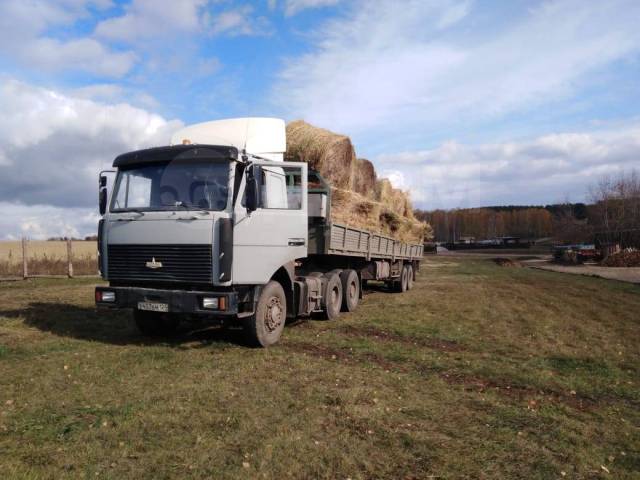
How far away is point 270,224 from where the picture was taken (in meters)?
7.39

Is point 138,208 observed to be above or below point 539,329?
above

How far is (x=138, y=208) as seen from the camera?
713 centimetres

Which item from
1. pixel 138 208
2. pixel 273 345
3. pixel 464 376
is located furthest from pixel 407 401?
pixel 138 208

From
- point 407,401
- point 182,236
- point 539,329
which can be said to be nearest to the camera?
point 407,401

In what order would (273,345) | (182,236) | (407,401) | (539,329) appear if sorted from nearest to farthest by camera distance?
(407,401) < (182,236) < (273,345) < (539,329)

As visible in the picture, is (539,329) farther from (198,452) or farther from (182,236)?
(198,452)

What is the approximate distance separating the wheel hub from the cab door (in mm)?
469

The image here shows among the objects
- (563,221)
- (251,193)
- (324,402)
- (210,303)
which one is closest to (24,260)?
(210,303)

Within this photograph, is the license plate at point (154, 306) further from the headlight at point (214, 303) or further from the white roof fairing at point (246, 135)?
the white roof fairing at point (246, 135)

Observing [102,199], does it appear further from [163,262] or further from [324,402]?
[324,402]

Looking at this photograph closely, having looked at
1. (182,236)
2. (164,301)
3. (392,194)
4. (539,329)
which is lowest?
(539,329)

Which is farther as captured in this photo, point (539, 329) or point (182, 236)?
point (539, 329)

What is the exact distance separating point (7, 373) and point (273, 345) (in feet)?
11.2

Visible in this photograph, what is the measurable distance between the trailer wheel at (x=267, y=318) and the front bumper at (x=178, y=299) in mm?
550
